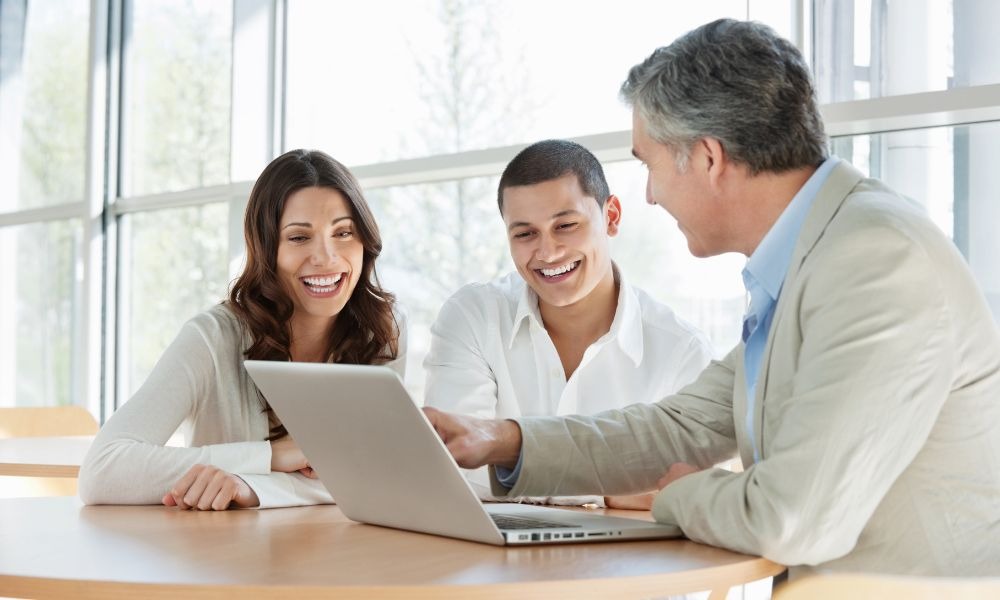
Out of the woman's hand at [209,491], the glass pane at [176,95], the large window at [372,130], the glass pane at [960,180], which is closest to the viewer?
the woman's hand at [209,491]

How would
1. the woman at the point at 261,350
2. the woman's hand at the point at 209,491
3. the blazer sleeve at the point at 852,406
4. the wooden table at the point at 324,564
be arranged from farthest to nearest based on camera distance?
the woman at the point at 261,350, the woman's hand at the point at 209,491, the blazer sleeve at the point at 852,406, the wooden table at the point at 324,564

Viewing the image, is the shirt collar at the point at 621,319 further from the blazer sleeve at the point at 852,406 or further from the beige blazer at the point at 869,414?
the blazer sleeve at the point at 852,406

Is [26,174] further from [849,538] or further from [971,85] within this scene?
[849,538]

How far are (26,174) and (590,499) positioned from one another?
5.57 m

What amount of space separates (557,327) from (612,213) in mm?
337

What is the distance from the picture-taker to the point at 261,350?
95.1 inches

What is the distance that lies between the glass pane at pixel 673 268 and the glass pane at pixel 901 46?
0.67 meters

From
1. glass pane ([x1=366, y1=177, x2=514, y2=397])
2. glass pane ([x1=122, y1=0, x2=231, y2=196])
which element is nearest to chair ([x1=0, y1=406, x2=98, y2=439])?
glass pane ([x1=366, y1=177, x2=514, y2=397])

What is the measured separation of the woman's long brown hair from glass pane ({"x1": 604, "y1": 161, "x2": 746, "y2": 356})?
1.20 metres

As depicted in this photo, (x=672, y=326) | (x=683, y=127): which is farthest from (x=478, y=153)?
(x=683, y=127)

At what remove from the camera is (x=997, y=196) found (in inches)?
119

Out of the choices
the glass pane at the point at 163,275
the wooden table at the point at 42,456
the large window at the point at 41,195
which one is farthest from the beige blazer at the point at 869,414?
the large window at the point at 41,195

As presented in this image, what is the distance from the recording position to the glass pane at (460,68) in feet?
12.9

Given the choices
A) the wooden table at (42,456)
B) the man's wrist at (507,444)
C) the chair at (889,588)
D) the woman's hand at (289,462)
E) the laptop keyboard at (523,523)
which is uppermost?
the man's wrist at (507,444)
